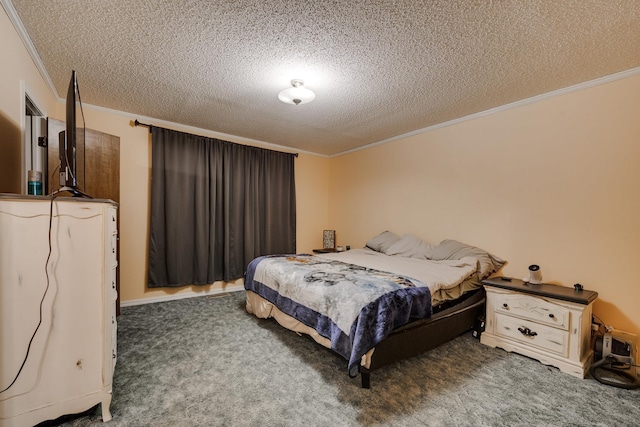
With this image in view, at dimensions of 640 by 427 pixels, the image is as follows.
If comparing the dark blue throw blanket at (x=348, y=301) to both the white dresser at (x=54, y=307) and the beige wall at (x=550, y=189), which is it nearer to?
the white dresser at (x=54, y=307)

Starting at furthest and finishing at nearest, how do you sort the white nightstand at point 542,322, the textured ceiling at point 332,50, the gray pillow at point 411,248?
1. the gray pillow at point 411,248
2. the white nightstand at point 542,322
3. the textured ceiling at point 332,50

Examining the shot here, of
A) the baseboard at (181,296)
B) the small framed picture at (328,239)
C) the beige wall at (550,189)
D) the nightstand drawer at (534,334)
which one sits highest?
the beige wall at (550,189)

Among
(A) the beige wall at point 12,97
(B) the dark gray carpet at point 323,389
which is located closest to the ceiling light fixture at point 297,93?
(A) the beige wall at point 12,97

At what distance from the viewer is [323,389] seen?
1.84 meters

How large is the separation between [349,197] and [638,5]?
3862mm

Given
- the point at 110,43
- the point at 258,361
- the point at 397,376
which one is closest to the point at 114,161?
the point at 110,43

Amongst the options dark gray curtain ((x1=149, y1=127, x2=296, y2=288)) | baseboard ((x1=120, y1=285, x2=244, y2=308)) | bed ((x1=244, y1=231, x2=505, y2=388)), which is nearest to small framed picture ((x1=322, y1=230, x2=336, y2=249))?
dark gray curtain ((x1=149, y1=127, x2=296, y2=288))

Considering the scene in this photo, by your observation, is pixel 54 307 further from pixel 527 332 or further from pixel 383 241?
pixel 383 241

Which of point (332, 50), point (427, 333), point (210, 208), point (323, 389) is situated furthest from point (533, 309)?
point (210, 208)

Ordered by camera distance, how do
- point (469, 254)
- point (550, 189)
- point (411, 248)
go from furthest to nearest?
point (411, 248) < point (469, 254) < point (550, 189)

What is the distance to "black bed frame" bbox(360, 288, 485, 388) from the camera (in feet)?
6.27

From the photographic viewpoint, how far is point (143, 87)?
8.99 ft

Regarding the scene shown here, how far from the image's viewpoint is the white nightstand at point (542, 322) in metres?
2.12

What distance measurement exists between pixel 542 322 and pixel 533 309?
0.36 ft
